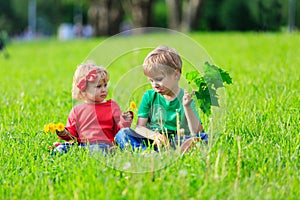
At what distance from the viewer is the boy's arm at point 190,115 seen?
153 inches

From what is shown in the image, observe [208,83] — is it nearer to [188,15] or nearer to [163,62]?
[163,62]

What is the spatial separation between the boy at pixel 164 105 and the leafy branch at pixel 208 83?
8 cm

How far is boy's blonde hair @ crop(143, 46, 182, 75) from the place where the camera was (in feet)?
13.0

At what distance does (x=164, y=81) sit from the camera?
4020 mm

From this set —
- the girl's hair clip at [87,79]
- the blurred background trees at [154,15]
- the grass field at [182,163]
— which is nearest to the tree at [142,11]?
the blurred background trees at [154,15]

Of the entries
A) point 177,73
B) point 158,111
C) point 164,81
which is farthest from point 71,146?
point 177,73

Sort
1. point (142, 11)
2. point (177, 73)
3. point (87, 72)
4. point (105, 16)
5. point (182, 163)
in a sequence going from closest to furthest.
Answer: point (182, 163) < point (177, 73) < point (87, 72) < point (142, 11) < point (105, 16)

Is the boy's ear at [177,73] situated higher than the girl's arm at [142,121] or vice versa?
the boy's ear at [177,73]

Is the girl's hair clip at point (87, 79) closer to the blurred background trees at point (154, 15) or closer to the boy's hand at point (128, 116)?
the boy's hand at point (128, 116)

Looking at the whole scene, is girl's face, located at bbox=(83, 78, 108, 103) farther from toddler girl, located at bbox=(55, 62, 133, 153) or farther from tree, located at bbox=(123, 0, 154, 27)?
tree, located at bbox=(123, 0, 154, 27)

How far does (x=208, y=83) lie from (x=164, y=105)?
1.55 feet

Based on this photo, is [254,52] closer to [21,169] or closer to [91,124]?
[91,124]

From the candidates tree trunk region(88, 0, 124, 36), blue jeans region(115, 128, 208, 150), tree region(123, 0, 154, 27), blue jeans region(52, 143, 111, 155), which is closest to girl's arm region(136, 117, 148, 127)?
blue jeans region(115, 128, 208, 150)

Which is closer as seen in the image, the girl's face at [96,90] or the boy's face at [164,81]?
the boy's face at [164,81]
